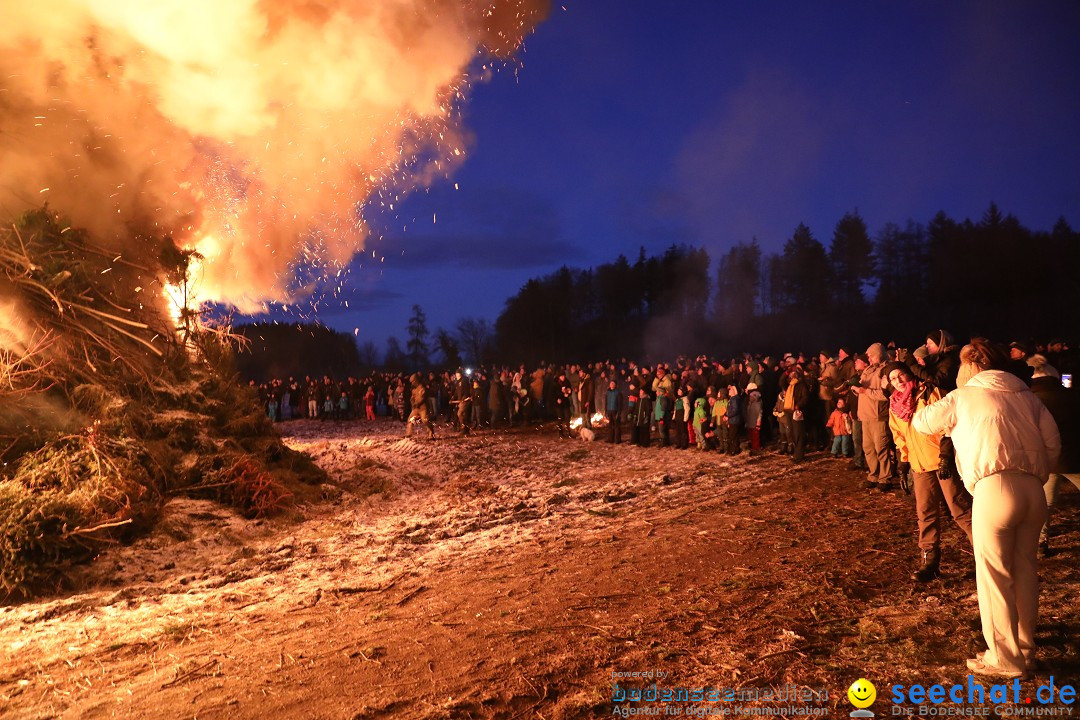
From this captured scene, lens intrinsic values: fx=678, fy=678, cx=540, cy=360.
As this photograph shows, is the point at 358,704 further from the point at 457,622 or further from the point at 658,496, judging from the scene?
the point at 658,496

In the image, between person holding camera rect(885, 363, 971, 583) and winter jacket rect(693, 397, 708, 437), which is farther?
winter jacket rect(693, 397, 708, 437)

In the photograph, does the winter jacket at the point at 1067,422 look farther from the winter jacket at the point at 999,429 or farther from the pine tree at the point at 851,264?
the pine tree at the point at 851,264

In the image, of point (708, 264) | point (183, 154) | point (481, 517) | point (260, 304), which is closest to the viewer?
point (481, 517)

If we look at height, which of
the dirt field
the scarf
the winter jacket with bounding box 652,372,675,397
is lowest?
the dirt field

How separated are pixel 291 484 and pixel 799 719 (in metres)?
9.05

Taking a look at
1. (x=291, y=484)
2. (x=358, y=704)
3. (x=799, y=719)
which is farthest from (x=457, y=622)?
(x=291, y=484)

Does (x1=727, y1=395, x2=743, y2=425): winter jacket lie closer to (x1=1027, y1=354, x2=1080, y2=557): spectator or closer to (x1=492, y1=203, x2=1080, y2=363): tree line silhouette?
(x1=1027, y1=354, x2=1080, y2=557): spectator

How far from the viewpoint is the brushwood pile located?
721cm

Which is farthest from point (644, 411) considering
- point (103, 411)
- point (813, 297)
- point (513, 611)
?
point (813, 297)

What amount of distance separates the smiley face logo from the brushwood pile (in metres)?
7.16

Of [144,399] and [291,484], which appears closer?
[144,399]

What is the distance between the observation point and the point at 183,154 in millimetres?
10242

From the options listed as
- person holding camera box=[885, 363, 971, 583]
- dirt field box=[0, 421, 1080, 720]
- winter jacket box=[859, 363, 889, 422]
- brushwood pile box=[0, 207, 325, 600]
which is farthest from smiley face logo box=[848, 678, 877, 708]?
brushwood pile box=[0, 207, 325, 600]

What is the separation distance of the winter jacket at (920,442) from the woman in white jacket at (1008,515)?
1.12 meters
